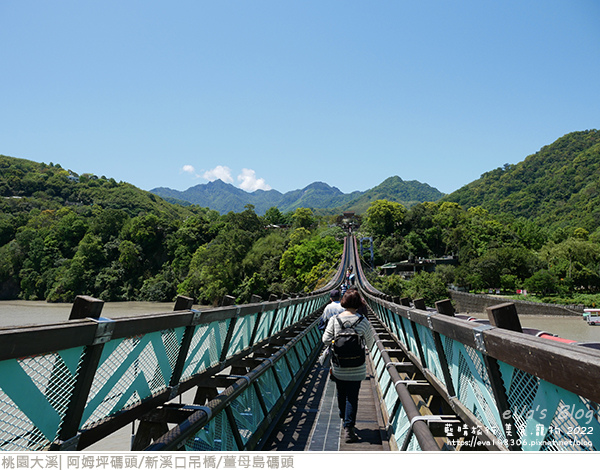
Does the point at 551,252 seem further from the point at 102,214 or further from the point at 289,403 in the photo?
the point at 102,214

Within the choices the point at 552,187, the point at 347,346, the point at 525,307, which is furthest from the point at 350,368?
the point at 552,187

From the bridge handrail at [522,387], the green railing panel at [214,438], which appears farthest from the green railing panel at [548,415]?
the green railing panel at [214,438]

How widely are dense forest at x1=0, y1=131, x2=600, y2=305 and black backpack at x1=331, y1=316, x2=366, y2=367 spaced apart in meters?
37.8

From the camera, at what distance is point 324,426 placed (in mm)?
4230

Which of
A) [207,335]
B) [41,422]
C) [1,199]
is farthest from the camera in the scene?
[1,199]

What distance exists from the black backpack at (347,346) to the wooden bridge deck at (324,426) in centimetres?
71

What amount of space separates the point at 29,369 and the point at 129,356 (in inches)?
27.1

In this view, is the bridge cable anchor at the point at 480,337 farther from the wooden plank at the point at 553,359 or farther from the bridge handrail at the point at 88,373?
the bridge handrail at the point at 88,373

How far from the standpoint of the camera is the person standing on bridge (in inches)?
140

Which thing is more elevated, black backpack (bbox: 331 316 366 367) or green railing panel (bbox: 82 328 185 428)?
green railing panel (bbox: 82 328 185 428)

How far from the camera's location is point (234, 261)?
57.9 meters

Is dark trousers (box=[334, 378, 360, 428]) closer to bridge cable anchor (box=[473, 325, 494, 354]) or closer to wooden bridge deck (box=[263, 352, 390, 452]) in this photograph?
wooden bridge deck (box=[263, 352, 390, 452])

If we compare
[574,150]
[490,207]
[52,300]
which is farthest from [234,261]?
[574,150]

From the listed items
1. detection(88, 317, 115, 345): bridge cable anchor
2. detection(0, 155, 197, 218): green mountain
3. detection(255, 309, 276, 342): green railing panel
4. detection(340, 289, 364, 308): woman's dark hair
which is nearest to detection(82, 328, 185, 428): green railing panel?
detection(88, 317, 115, 345): bridge cable anchor
